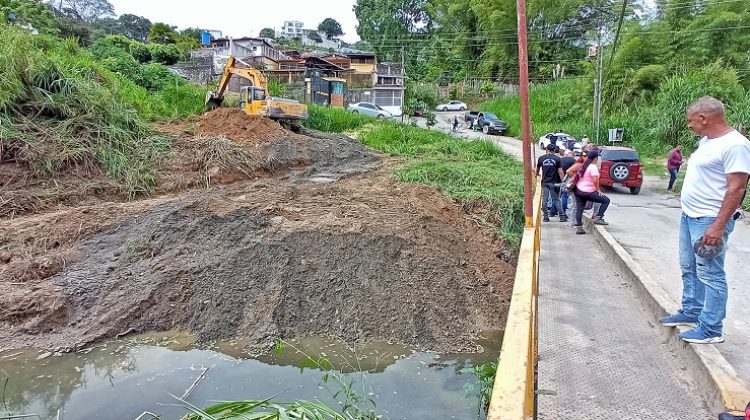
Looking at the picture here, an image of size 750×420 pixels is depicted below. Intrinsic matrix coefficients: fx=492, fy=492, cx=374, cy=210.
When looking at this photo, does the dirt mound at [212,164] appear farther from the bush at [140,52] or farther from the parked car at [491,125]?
the bush at [140,52]

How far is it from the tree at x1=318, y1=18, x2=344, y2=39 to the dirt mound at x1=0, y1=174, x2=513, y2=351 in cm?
11561

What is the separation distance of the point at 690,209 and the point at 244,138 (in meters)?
12.1

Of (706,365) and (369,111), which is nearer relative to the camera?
(706,365)

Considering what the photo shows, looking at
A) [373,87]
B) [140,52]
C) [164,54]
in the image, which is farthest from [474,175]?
[164,54]

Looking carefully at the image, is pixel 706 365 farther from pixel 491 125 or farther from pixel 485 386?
pixel 491 125

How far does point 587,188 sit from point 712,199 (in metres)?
4.64

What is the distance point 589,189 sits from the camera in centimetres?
754

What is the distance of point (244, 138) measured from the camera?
13680mm

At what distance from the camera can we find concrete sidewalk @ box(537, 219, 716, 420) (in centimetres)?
276

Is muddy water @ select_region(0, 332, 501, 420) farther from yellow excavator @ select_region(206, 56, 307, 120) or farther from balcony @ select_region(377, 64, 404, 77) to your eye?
balcony @ select_region(377, 64, 404, 77)

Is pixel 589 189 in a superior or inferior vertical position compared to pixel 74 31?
inferior

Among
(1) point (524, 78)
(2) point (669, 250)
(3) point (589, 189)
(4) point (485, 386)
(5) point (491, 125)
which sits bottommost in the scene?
(4) point (485, 386)

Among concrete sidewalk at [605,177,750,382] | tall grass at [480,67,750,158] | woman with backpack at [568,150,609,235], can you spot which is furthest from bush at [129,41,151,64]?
woman with backpack at [568,150,609,235]

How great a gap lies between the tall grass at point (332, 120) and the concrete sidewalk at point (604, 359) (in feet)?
58.5
